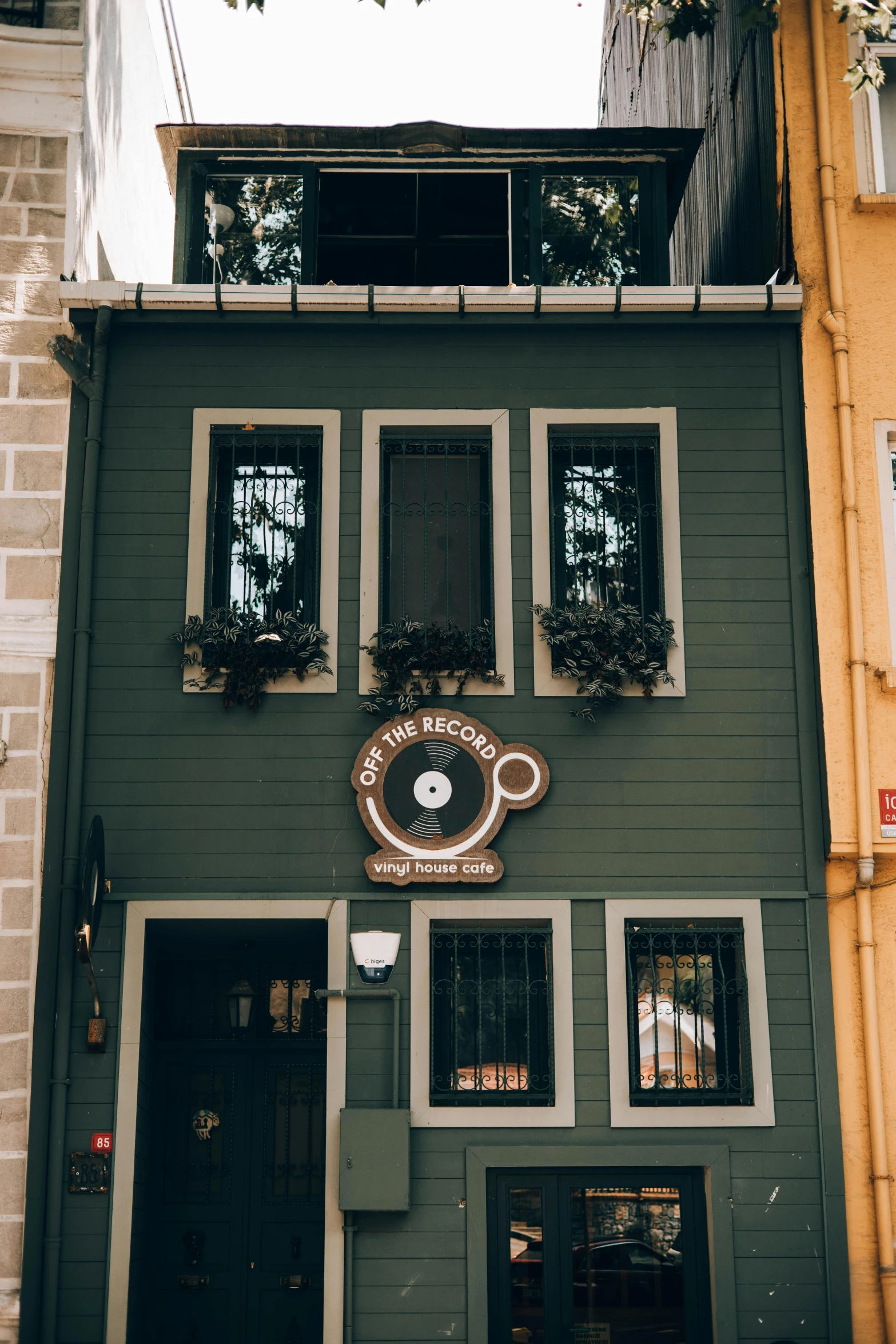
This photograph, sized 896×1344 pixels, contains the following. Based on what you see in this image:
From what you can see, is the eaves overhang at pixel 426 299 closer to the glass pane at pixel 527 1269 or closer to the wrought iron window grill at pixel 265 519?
the wrought iron window grill at pixel 265 519

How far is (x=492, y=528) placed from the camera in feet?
33.8

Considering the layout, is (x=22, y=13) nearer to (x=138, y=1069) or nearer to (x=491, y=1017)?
(x=138, y=1069)

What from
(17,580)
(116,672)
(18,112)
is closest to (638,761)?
(116,672)

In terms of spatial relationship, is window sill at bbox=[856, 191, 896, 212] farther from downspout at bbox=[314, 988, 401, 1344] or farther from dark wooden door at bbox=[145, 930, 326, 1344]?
dark wooden door at bbox=[145, 930, 326, 1344]

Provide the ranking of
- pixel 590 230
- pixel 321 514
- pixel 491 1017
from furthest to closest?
1. pixel 590 230
2. pixel 321 514
3. pixel 491 1017

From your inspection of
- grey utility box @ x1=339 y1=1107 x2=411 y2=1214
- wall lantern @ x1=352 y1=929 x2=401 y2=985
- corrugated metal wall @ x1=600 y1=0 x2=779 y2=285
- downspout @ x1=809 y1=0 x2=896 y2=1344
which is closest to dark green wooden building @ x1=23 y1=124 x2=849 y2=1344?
grey utility box @ x1=339 y1=1107 x2=411 y2=1214

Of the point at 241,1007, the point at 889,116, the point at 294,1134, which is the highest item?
the point at 889,116

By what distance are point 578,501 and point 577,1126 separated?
4524 mm

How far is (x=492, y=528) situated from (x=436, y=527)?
48cm

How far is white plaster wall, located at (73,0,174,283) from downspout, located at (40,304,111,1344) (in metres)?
0.99

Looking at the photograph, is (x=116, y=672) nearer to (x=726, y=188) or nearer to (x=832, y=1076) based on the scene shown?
(x=832, y=1076)

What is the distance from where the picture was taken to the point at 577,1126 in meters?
9.35

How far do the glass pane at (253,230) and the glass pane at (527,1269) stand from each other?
23.6ft

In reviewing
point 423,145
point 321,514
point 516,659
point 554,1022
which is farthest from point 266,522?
point 554,1022
